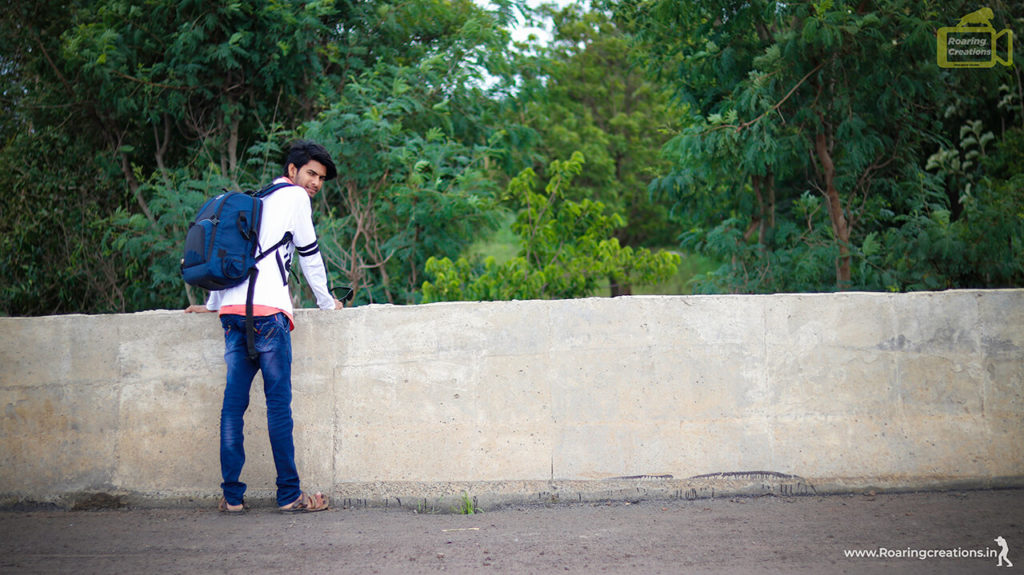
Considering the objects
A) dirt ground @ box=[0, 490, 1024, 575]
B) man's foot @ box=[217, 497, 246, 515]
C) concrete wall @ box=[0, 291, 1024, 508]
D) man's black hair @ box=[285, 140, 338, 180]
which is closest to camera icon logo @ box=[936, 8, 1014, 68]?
concrete wall @ box=[0, 291, 1024, 508]

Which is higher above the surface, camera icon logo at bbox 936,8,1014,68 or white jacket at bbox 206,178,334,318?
camera icon logo at bbox 936,8,1014,68

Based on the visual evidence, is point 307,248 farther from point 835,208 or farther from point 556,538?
point 835,208

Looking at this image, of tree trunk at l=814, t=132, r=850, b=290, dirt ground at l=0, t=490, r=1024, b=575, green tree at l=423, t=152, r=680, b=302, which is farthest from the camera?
tree trunk at l=814, t=132, r=850, b=290

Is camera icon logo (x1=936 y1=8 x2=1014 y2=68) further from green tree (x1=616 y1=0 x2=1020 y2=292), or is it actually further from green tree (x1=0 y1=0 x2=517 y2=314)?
green tree (x1=0 y1=0 x2=517 y2=314)

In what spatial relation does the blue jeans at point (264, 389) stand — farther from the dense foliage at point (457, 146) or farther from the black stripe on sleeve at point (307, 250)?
the dense foliage at point (457, 146)

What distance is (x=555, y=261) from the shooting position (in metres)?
8.16

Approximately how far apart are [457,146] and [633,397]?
4406 mm

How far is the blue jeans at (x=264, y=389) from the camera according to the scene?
453 cm

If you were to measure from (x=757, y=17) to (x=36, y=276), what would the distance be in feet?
26.5

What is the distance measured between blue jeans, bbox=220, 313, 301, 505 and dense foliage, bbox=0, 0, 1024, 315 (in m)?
3.01

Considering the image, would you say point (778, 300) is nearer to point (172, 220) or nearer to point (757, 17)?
point (757, 17)

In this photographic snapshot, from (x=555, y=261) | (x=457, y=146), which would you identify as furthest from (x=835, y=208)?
(x=457, y=146)

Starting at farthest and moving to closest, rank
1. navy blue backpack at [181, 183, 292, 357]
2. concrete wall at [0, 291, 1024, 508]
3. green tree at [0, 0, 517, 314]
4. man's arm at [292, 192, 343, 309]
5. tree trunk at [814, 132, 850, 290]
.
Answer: tree trunk at [814, 132, 850, 290]
green tree at [0, 0, 517, 314]
concrete wall at [0, 291, 1024, 508]
man's arm at [292, 192, 343, 309]
navy blue backpack at [181, 183, 292, 357]

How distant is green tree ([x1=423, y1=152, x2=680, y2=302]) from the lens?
25.0ft
